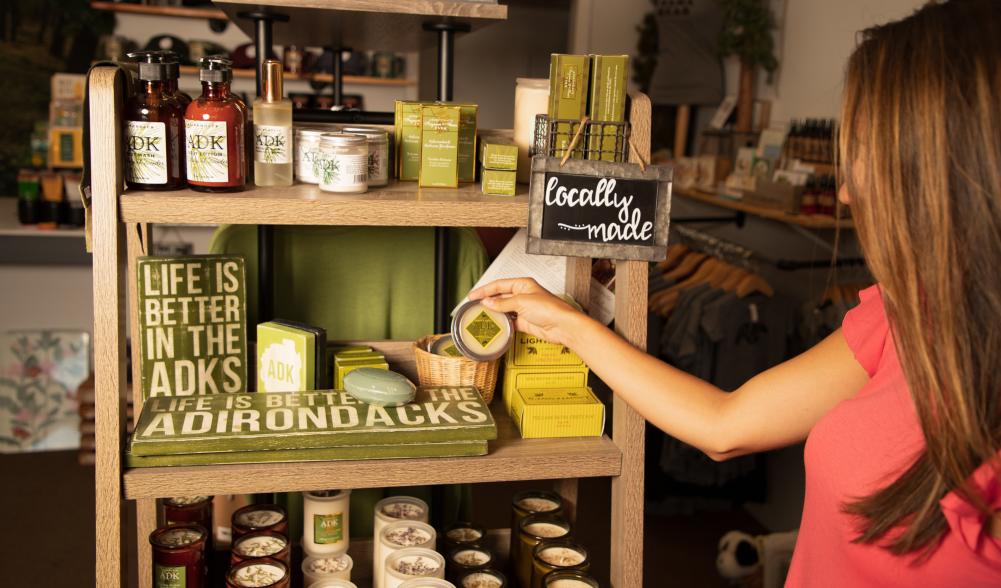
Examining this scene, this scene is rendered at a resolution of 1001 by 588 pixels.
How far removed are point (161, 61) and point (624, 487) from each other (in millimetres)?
875

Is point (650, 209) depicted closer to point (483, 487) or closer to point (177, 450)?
point (177, 450)

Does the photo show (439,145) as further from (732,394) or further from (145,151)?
(732,394)

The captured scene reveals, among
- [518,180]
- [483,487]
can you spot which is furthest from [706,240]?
[518,180]

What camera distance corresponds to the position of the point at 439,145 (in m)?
1.35

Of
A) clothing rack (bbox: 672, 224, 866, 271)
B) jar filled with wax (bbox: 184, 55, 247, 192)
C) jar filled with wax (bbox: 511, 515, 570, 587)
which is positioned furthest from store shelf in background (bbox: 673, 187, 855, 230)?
jar filled with wax (bbox: 184, 55, 247, 192)

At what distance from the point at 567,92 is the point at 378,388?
51 centimetres

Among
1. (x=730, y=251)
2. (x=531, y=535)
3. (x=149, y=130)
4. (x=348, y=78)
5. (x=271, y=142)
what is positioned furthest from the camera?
(x=348, y=78)

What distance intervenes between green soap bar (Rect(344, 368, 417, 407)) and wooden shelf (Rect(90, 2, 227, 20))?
15.8 ft

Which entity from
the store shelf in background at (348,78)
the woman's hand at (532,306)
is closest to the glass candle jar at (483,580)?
the woman's hand at (532,306)

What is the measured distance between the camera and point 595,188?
1260 millimetres

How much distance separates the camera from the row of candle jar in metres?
1.24

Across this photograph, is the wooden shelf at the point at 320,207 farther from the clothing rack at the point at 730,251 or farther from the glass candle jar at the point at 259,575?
the clothing rack at the point at 730,251

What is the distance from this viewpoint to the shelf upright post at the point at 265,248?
4.96ft

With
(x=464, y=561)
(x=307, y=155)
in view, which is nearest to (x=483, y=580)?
(x=464, y=561)
